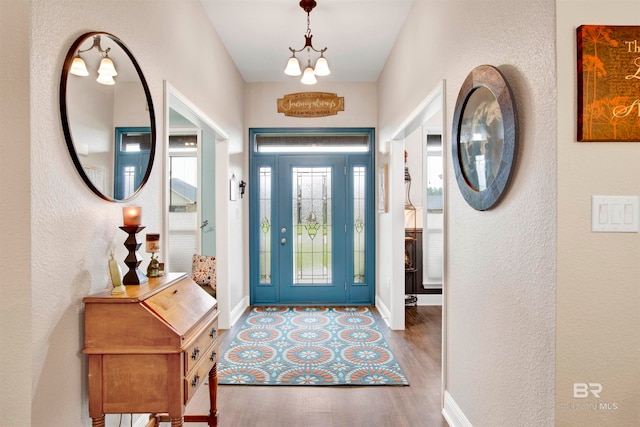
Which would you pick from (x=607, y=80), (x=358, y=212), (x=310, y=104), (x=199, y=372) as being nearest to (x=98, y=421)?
(x=199, y=372)

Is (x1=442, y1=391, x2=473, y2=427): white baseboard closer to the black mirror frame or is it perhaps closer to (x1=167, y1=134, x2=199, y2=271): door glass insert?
the black mirror frame

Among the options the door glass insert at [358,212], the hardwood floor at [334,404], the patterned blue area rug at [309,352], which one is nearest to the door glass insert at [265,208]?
the patterned blue area rug at [309,352]

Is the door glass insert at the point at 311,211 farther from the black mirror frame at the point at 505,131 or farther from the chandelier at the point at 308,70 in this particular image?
the black mirror frame at the point at 505,131

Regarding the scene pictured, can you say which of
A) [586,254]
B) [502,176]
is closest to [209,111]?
[502,176]

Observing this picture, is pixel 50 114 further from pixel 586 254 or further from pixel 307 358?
pixel 307 358

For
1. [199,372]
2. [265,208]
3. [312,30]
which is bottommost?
[199,372]

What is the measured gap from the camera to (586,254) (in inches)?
49.9

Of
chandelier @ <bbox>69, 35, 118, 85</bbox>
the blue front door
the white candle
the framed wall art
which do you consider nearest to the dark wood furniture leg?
the white candle

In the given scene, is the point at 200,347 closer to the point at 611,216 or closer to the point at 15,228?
the point at 15,228

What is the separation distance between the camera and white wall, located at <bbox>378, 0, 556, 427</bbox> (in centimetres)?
134

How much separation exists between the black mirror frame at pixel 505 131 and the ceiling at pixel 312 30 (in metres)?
1.61

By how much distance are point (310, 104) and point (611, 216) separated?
4227 millimetres

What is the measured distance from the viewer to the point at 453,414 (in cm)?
225

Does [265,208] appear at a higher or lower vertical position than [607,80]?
lower
